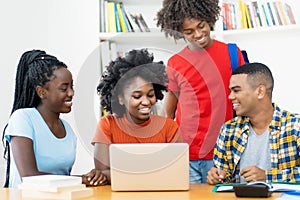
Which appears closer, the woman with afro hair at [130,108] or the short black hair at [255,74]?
the woman with afro hair at [130,108]

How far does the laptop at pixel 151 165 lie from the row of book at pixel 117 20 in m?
1.75

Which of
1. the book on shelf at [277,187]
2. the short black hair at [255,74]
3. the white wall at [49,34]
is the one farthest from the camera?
the white wall at [49,34]

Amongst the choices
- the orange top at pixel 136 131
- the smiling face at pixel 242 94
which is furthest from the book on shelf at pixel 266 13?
the orange top at pixel 136 131

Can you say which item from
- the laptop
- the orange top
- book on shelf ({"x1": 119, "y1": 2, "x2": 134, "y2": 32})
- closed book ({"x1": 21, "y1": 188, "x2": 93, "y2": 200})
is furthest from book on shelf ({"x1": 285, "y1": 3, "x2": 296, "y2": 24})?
closed book ({"x1": 21, "y1": 188, "x2": 93, "y2": 200})

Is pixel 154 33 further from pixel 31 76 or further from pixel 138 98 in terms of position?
pixel 138 98

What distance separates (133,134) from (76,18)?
5.08 ft

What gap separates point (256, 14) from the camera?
332cm

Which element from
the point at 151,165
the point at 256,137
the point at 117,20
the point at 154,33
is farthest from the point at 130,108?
the point at 117,20

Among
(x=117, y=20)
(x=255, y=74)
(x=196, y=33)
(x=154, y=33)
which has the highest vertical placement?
(x=117, y=20)

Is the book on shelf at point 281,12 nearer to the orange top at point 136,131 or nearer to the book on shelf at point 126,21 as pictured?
the book on shelf at point 126,21

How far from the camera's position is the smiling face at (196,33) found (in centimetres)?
229

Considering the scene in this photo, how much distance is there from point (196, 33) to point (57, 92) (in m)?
0.66

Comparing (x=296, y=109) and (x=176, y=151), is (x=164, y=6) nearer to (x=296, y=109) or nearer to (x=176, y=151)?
(x=176, y=151)

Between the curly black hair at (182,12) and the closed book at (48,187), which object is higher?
the curly black hair at (182,12)
